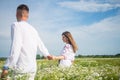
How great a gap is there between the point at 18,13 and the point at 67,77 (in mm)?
1820

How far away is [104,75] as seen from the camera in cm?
582

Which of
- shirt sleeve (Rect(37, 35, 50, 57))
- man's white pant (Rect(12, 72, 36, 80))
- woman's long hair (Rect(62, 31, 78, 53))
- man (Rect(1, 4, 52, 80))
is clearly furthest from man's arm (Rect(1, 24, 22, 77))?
woman's long hair (Rect(62, 31, 78, 53))

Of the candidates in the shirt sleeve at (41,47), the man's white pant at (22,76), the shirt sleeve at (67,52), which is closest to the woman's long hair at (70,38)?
the shirt sleeve at (67,52)

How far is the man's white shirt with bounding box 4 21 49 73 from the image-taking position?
3.52 meters

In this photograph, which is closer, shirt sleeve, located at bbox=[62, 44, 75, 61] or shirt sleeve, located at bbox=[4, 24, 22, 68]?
shirt sleeve, located at bbox=[4, 24, 22, 68]

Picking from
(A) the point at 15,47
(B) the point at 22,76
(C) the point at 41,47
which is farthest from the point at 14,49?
(C) the point at 41,47

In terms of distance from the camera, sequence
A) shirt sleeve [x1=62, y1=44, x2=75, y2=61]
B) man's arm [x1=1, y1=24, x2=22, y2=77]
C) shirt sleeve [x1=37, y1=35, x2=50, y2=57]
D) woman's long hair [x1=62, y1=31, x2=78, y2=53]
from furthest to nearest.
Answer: shirt sleeve [x1=62, y1=44, x2=75, y2=61] → woman's long hair [x1=62, y1=31, x2=78, y2=53] → shirt sleeve [x1=37, y1=35, x2=50, y2=57] → man's arm [x1=1, y1=24, x2=22, y2=77]

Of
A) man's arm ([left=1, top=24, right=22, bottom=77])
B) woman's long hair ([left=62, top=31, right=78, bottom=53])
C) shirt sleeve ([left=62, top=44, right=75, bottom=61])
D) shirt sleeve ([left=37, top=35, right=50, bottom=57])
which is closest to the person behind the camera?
man's arm ([left=1, top=24, right=22, bottom=77])

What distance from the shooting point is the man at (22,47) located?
A: 11.5ft

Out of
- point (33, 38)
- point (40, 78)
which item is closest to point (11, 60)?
point (33, 38)

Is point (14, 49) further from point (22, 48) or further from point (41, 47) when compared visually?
point (41, 47)

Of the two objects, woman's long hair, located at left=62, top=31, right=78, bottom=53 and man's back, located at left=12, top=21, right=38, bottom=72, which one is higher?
woman's long hair, located at left=62, top=31, right=78, bottom=53

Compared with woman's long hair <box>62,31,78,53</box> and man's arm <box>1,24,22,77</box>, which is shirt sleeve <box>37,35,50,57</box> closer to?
man's arm <box>1,24,22,77</box>

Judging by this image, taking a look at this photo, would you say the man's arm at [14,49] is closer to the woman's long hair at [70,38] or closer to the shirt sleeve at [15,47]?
the shirt sleeve at [15,47]
